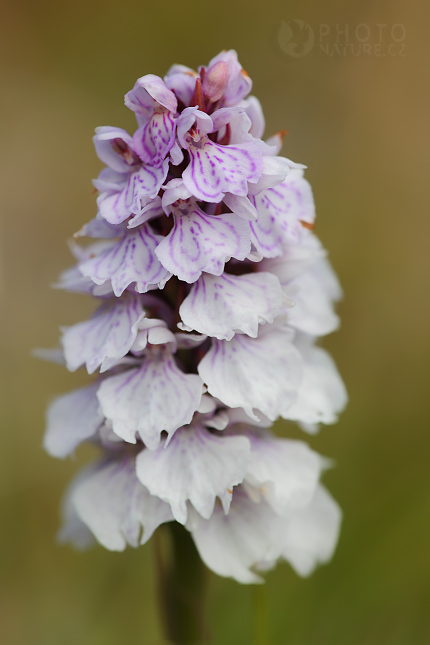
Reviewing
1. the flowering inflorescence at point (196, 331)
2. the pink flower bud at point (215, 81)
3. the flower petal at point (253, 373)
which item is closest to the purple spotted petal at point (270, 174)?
the flowering inflorescence at point (196, 331)

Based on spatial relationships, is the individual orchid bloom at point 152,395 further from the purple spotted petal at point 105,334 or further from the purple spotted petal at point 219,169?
the purple spotted petal at point 219,169

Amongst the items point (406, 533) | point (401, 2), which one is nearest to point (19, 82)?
point (401, 2)

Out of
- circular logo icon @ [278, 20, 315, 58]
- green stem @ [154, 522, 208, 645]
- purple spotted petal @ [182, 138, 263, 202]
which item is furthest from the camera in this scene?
circular logo icon @ [278, 20, 315, 58]

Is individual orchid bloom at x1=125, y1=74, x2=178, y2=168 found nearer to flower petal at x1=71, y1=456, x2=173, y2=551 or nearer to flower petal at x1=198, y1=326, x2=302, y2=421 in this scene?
flower petal at x1=198, y1=326, x2=302, y2=421

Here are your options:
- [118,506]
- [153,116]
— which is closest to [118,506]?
[118,506]

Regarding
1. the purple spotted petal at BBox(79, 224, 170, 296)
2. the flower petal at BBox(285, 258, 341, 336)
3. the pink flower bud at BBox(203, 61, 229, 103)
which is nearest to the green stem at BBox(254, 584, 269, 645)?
the flower petal at BBox(285, 258, 341, 336)

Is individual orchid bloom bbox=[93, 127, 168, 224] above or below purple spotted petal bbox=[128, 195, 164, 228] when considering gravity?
above

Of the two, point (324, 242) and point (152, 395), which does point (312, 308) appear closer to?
point (152, 395)

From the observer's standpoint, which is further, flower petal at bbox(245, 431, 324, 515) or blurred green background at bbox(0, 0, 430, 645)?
blurred green background at bbox(0, 0, 430, 645)
